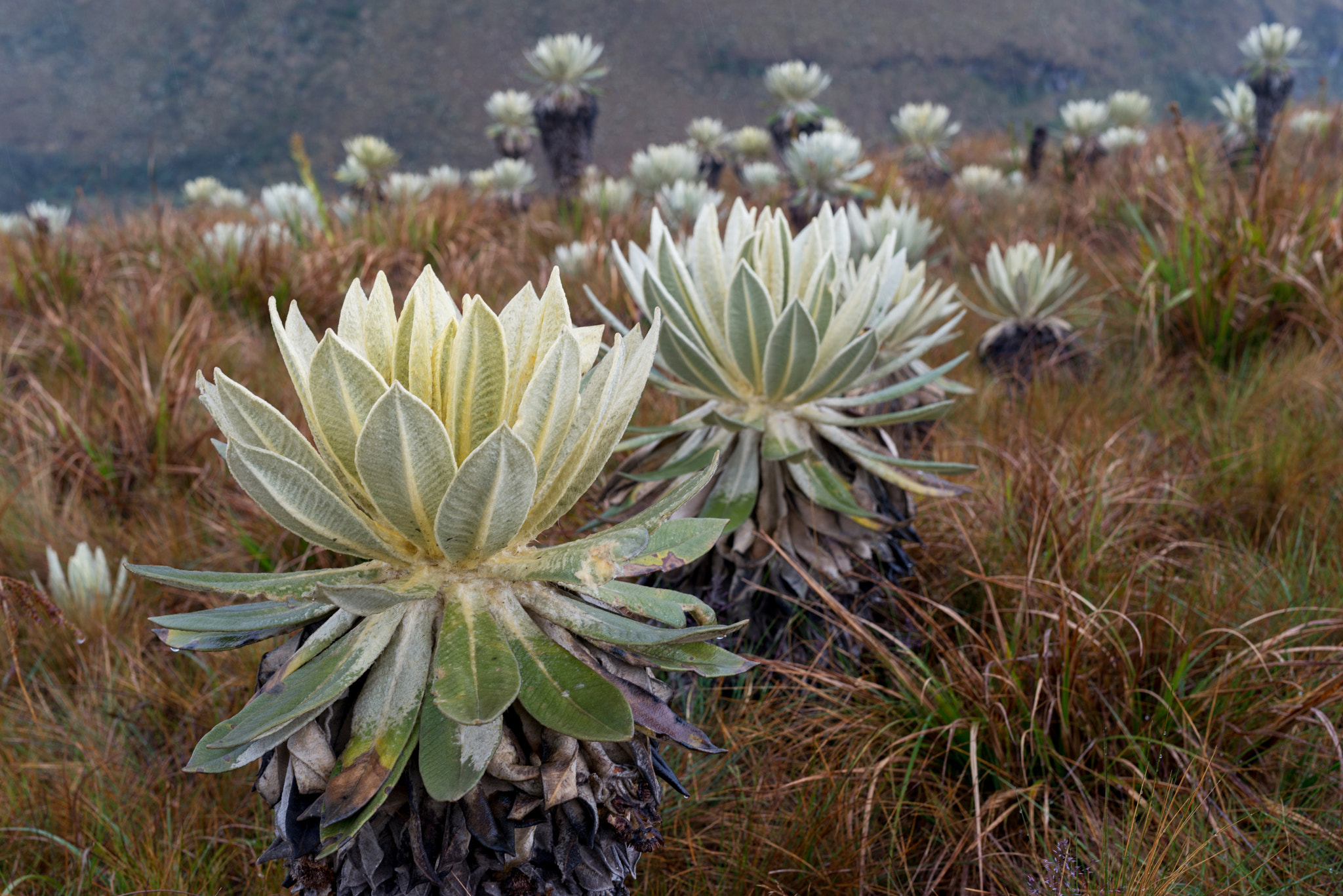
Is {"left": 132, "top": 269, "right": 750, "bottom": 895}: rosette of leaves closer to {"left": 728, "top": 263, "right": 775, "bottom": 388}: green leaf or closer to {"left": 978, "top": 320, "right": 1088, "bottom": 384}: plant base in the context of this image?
{"left": 728, "top": 263, "right": 775, "bottom": 388}: green leaf

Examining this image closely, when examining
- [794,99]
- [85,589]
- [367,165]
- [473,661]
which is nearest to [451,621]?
[473,661]

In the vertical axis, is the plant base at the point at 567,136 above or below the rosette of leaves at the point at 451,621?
below

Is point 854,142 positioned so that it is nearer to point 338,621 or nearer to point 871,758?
point 871,758

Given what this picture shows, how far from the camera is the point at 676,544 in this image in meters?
1.07

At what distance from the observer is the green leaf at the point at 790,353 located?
1533 millimetres

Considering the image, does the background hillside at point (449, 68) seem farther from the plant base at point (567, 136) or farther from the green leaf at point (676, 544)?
the green leaf at point (676, 544)

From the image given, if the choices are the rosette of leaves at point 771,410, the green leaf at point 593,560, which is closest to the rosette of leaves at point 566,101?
the rosette of leaves at point 771,410

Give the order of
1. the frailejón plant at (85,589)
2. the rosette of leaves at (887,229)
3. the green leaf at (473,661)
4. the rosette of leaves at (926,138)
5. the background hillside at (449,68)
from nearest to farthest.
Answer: the green leaf at (473,661) → the frailejón plant at (85,589) → the rosette of leaves at (887,229) → the rosette of leaves at (926,138) → the background hillside at (449,68)

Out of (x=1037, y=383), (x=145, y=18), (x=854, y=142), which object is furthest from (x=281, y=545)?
(x=145, y=18)

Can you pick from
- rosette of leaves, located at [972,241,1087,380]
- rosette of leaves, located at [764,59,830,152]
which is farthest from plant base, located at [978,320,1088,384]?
rosette of leaves, located at [764,59,830,152]

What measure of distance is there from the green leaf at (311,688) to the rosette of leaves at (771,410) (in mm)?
698

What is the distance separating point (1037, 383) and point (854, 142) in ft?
10.7

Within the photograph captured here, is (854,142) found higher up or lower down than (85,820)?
higher up

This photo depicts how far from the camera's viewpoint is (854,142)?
5.91 meters
